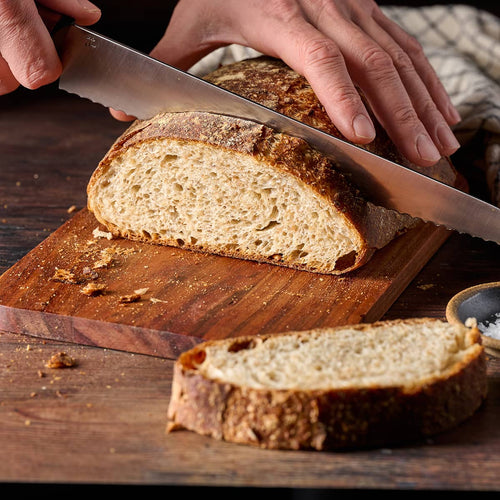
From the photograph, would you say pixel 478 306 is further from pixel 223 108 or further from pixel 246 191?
pixel 223 108

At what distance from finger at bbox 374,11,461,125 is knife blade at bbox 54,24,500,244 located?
85 cm

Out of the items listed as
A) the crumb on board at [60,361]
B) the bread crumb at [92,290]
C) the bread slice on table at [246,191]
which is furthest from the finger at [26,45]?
the crumb on board at [60,361]

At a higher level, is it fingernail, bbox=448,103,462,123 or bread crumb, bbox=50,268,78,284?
fingernail, bbox=448,103,462,123

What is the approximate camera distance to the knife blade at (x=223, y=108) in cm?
279

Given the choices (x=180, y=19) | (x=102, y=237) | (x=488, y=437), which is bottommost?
(x=102, y=237)

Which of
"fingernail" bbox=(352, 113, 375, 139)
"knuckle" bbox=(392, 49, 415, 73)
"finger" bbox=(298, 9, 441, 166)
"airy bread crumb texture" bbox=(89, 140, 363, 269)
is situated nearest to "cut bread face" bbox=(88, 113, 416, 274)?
"airy bread crumb texture" bbox=(89, 140, 363, 269)

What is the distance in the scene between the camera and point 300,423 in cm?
203

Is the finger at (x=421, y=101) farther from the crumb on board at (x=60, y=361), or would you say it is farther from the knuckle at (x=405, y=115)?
the crumb on board at (x=60, y=361)

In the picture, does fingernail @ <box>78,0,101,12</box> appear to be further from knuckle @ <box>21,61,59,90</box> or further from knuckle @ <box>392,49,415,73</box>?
knuckle @ <box>392,49,415,73</box>

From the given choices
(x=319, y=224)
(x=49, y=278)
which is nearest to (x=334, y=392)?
(x=319, y=224)

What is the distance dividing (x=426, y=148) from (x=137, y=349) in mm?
1361

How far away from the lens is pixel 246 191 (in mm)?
2951

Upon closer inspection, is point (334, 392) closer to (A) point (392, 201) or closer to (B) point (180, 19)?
(A) point (392, 201)

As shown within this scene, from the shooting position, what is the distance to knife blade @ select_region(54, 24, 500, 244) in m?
2.79
